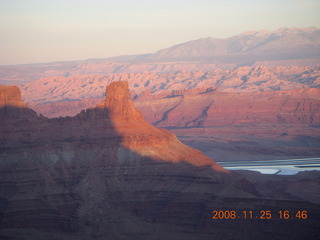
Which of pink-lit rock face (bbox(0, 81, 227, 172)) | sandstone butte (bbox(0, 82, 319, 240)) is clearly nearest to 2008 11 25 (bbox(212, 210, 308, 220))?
sandstone butte (bbox(0, 82, 319, 240))

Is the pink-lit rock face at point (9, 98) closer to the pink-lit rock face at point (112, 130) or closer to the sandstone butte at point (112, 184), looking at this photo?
the pink-lit rock face at point (112, 130)

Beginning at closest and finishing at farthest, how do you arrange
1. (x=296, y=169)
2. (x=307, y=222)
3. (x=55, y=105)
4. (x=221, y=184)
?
1. (x=307, y=222)
2. (x=221, y=184)
3. (x=296, y=169)
4. (x=55, y=105)

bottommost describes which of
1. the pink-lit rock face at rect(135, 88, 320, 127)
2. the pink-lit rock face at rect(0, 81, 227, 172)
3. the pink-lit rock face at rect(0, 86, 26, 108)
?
the pink-lit rock face at rect(135, 88, 320, 127)

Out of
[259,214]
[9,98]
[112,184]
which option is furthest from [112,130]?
[259,214]

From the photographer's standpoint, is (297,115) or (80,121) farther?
(297,115)

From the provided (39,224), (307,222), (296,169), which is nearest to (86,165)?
(39,224)

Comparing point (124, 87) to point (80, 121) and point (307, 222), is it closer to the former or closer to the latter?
point (80, 121)

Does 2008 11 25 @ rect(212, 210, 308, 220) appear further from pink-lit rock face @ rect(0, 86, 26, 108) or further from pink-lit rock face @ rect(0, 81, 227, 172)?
pink-lit rock face @ rect(0, 86, 26, 108)

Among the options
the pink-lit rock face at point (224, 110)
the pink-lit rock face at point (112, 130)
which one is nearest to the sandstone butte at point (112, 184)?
the pink-lit rock face at point (112, 130)

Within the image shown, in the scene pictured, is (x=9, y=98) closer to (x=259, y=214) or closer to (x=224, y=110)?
(x=259, y=214)
